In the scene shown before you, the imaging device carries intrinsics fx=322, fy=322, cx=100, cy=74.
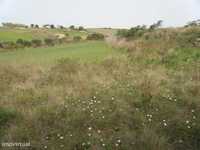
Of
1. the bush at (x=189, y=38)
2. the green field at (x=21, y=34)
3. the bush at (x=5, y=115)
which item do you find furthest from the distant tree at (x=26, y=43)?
the bush at (x=5, y=115)

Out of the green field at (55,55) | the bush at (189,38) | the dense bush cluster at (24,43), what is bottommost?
the dense bush cluster at (24,43)

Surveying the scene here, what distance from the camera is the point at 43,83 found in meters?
8.97

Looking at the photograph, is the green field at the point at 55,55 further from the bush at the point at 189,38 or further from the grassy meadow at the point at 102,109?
the grassy meadow at the point at 102,109

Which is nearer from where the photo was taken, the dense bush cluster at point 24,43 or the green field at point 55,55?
the green field at point 55,55

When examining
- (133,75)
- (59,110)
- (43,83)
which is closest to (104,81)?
(133,75)

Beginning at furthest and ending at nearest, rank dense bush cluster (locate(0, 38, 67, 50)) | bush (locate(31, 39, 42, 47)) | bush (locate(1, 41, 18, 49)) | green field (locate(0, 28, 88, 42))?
green field (locate(0, 28, 88, 42)), bush (locate(31, 39, 42, 47)), dense bush cluster (locate(0, 38, 67, 50)), bush (locate(1, 41, 18, 49))

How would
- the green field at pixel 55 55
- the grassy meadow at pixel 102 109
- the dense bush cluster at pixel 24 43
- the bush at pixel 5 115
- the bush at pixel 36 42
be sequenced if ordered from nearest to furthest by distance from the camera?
the grassy meadow at pixel 102 109
the bush at pixel 5 115
the green field at pixel 55 55
the dense bush cluster at pixel 24 43
the bush at pixel 36 42

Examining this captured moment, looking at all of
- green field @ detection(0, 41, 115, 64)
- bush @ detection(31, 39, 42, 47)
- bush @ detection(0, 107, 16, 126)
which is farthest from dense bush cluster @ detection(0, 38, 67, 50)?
bush @ detection(0, 107, 16, 126)

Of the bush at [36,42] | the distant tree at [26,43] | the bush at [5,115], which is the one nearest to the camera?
the bush at [5,115]

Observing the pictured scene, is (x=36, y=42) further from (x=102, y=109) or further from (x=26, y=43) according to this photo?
(x=102, y=109)

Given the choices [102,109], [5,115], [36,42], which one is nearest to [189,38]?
[102,109]

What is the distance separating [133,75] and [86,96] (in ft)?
7.34

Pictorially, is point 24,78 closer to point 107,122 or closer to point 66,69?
point 66,69

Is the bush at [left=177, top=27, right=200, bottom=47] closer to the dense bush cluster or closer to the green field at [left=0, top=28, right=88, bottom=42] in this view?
the dense bush cluster
